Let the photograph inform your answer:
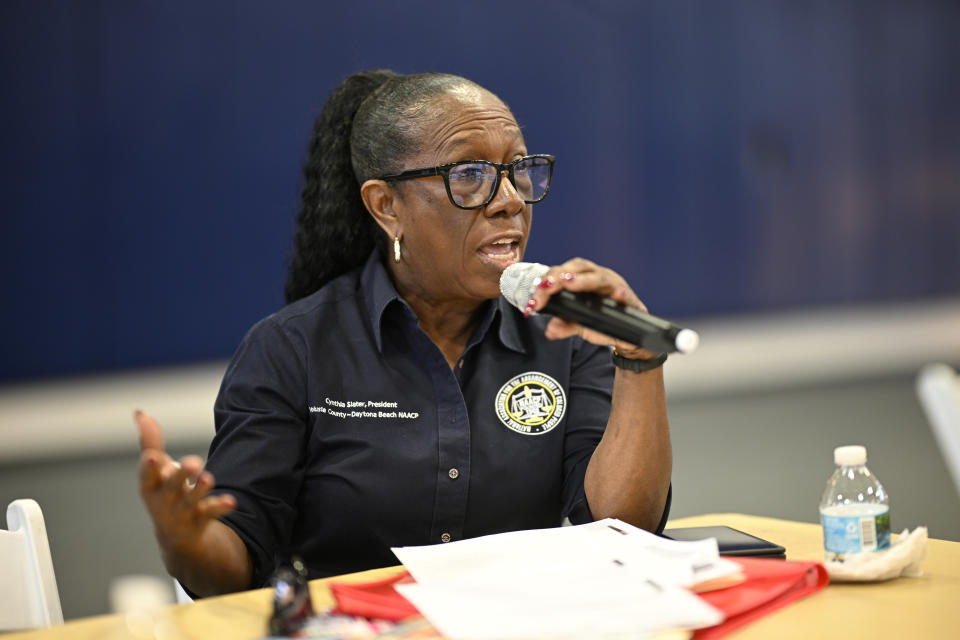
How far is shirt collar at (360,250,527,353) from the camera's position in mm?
1642

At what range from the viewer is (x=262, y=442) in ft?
4.77

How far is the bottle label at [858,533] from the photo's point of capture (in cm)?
111

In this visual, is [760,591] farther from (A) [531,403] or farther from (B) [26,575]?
(B) [26,575]

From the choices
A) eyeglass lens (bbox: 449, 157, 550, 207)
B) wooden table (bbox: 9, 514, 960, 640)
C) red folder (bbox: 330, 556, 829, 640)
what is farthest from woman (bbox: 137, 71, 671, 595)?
red folder (bbox: 330, 556, 829, 640)

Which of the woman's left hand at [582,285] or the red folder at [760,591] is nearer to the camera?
the red folder at [760,591]

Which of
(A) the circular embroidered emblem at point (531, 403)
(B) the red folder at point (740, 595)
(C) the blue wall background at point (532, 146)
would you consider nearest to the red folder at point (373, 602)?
(B) the red folder at point (740, 595)

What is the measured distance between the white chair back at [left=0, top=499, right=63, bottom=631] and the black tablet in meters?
0.89

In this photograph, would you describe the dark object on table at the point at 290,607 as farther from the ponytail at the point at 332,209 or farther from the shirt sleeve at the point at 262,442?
the ponytail at the point at 332,209

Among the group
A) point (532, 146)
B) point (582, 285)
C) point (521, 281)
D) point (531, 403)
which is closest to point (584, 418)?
point (531, 403)

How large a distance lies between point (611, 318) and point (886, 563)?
44 cm

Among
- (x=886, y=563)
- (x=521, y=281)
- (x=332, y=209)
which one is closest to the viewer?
(x=886, y=563)

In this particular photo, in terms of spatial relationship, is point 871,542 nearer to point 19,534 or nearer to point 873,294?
point 19,534

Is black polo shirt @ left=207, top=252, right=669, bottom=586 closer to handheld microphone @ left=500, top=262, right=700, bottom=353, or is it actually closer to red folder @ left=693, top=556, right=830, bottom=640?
handheld microphone @ left=500, top=262, right=700, bottom=353

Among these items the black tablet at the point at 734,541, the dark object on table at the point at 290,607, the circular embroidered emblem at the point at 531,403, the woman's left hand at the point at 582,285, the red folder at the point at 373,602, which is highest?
the woman's left hand at the point at 582,285
